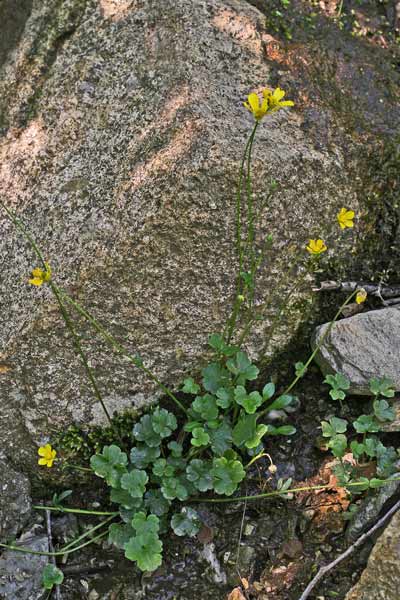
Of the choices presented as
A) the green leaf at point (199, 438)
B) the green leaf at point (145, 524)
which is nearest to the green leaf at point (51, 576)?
the green leaf at point (145, 524)

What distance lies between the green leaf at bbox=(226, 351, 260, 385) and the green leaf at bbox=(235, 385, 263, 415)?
0.06 metres

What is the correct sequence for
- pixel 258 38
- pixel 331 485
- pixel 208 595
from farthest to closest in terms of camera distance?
pixel 258 38 → pixel 331 485 → pixel 208 595

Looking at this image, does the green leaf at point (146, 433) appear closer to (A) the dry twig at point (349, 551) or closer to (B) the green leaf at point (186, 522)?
(B) the green leaf at point (186, 522)

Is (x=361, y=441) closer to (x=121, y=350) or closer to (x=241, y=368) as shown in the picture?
(x=241, y=368)

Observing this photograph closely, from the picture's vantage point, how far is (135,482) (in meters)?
2.37

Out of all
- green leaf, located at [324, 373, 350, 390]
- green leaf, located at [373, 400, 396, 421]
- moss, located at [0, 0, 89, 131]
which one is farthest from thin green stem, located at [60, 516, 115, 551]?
moss, located at [0, 0, 89, 131]

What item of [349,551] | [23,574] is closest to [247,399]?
[349,551]

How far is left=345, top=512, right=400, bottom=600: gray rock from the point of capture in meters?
2.03

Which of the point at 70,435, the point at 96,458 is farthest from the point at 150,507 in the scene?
the point at 70,435

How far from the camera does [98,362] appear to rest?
2.55 m

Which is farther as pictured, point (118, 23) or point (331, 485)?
point (118, 23)

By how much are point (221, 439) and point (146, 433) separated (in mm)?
297

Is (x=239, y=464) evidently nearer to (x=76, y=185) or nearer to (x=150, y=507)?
(x=150, y=507)

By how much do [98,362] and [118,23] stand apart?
156 cm
